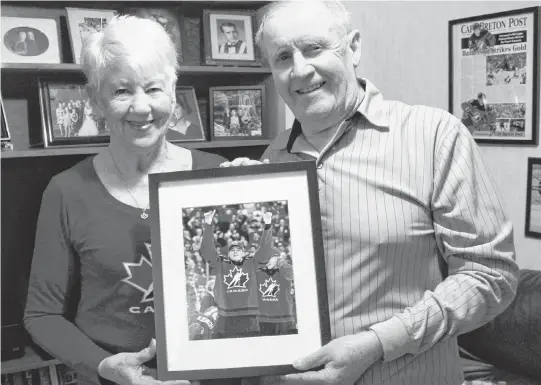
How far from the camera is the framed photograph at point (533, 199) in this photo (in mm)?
2348

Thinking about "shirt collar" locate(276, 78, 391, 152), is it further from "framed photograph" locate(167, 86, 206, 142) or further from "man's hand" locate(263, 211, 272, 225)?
"framed photograph" locate(167, 86, 206, 142)

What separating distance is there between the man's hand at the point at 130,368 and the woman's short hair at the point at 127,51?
61cm

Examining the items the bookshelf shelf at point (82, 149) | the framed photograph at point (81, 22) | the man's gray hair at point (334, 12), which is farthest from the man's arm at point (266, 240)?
the framed photograph at point (81, 22)

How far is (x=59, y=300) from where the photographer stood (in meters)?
1.34

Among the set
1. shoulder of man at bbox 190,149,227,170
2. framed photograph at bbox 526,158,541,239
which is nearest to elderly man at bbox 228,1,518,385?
shoulder of man at bbox 190,149,227,170

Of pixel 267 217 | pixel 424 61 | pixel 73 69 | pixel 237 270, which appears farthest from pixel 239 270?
pixel 424 61

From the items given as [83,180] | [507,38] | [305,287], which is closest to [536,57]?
[507,38]

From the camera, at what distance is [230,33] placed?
2770 millimetres

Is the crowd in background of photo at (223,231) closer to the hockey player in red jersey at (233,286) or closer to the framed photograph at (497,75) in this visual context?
the hockey player in red jersey at (233,286)

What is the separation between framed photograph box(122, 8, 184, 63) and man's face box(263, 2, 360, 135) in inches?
60.5

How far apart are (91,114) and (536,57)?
192cm

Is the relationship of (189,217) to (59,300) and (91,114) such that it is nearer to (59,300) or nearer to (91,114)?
(59,300)

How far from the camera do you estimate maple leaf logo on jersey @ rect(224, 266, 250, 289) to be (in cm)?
111

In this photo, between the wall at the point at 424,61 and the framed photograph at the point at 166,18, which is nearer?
the wall at the point at 424,61
